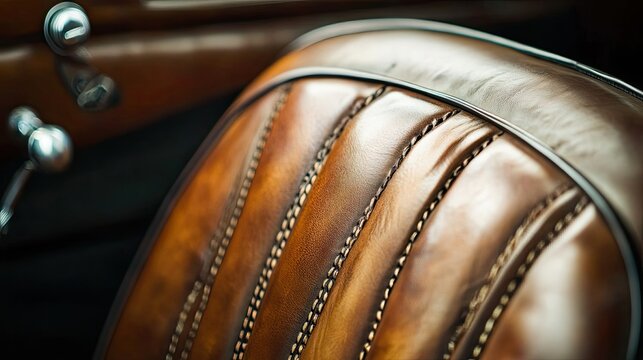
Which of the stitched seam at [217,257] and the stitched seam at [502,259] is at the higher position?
the stitched seam at [217,257]

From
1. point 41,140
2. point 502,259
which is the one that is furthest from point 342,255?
point 41,140

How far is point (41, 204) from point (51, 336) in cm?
20

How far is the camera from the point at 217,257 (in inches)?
29.2

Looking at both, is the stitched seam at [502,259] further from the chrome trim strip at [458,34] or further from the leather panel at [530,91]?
the chrome trim strip at [458,34]

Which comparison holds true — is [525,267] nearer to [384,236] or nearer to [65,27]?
[384,236]

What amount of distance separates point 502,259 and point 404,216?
0.10 meters

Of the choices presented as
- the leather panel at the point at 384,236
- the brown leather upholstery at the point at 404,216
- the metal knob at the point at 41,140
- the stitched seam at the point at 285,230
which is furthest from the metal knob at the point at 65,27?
the leather panel at the point at 384,236

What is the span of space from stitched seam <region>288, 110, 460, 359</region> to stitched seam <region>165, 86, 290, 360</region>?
149 mm

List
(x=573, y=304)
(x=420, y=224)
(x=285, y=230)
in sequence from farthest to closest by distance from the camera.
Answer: (x=285, y=230) → (x=420, y=224) → (x=573, y=304)

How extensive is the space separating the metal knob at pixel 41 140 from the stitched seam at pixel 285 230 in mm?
474

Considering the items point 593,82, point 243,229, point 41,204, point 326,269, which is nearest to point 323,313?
point 326,269

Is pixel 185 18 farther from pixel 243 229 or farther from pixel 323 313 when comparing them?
pixel 323 313

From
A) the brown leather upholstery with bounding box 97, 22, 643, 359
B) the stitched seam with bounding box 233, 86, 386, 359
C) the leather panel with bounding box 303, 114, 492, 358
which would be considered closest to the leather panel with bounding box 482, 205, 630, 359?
the brown leather upholstery with bounding box 97, 22, 643, 359

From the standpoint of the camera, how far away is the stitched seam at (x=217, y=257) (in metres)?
0.74
